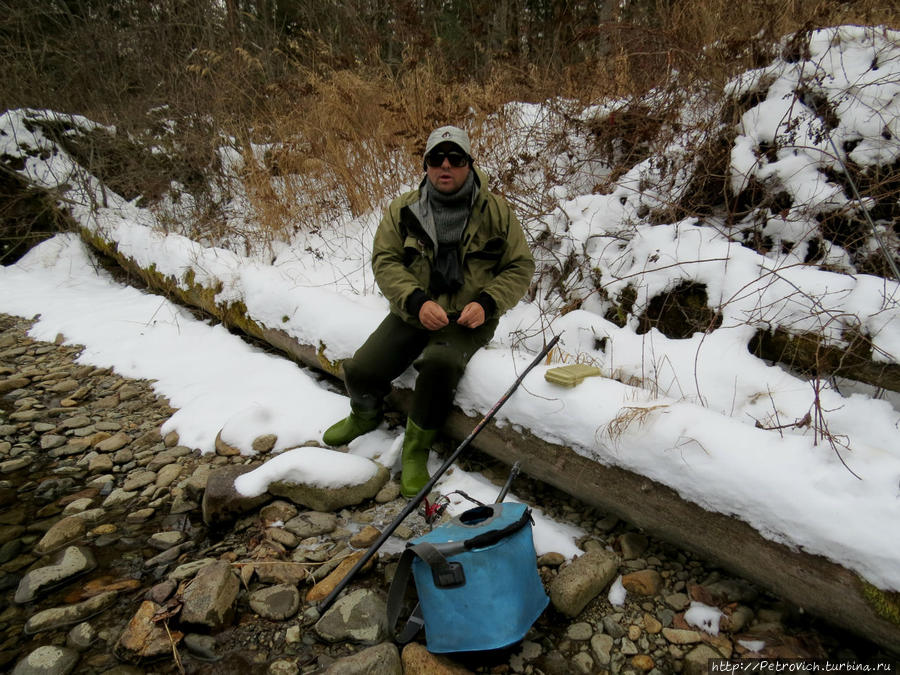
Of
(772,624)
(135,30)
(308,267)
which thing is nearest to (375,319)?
(308,267)

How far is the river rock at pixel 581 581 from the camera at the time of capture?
67.5 inches

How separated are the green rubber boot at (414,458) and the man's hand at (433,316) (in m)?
0.49

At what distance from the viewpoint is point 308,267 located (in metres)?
4.39

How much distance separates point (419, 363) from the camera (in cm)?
241

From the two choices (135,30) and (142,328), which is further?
(135,30)

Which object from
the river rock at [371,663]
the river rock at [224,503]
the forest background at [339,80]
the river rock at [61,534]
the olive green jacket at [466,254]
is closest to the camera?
the river rock at [371,663]

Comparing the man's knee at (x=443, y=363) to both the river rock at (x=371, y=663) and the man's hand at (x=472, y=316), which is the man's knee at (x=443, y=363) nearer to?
the man's hand at (x=472, y=316)

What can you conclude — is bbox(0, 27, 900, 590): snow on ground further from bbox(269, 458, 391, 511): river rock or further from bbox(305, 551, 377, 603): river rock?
bbox(305, 551, 377, 603): river rock

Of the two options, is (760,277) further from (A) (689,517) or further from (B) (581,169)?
(B) (581,169)

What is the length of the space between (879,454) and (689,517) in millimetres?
582

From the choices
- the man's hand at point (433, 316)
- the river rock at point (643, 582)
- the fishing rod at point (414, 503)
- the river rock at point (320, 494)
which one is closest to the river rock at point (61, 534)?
the river rock at point (320, 494)

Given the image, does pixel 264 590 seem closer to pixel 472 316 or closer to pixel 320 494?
pixel 320 494

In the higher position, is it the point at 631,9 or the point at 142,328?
the point at 631,9

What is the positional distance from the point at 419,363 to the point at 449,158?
3.33 ft
